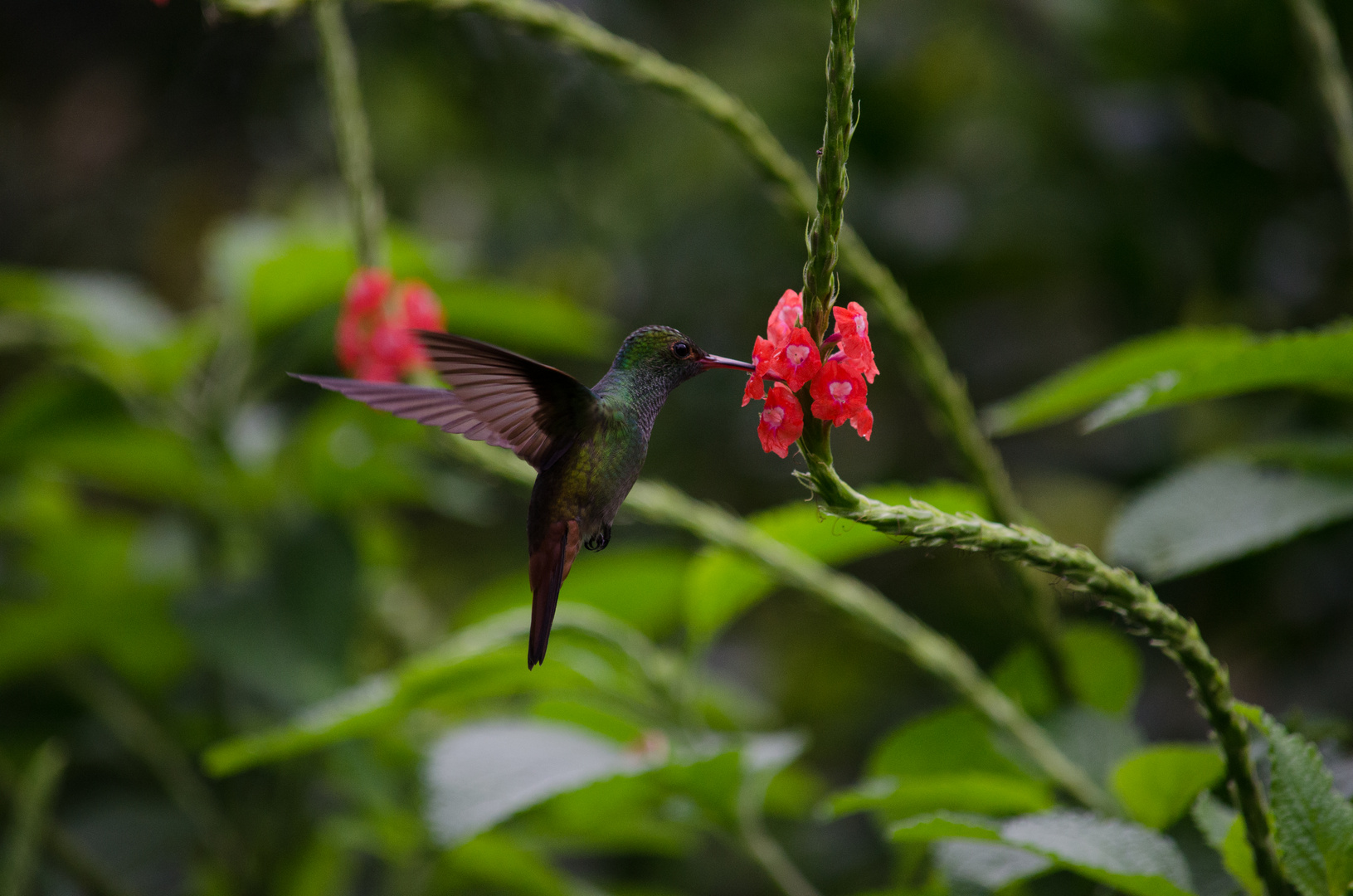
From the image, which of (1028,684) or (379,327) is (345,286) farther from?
(1028,684)

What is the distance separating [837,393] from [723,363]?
0.07 m

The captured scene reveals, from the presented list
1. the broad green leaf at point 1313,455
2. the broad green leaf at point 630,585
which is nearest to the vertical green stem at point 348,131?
the broad green leaf at point 630,585

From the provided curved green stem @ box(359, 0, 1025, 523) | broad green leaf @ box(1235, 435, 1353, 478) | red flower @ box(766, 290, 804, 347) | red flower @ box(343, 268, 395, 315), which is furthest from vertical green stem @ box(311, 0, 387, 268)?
broad green leaf @ box(1235, 435, 1353, 478)

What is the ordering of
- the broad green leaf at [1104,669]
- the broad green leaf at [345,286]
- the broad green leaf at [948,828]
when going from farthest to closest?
the broad green leaf at [345,286]
the broad green leaf at [1104,669]
the broad green leaf at [948,828]

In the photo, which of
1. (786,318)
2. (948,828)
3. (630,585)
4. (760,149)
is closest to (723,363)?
(786,318)

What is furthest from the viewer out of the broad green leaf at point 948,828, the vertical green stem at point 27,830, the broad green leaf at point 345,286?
the broad green leaf at point 345,286

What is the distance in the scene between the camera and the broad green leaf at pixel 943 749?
1.05m

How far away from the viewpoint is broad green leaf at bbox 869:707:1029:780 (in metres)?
1.05

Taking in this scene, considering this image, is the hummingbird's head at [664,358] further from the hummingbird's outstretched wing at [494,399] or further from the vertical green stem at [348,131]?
the vertical green stem at [348,131]

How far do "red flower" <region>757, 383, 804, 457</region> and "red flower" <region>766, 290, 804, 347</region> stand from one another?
0.03 m

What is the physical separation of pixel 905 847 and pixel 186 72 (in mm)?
2941

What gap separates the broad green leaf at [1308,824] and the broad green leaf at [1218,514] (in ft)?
0.90

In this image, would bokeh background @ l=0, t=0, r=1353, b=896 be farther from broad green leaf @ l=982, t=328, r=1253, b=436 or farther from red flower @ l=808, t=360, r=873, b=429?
red flower @ l=808, t=360, r=873, b=429

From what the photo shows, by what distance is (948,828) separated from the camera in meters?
0.77
